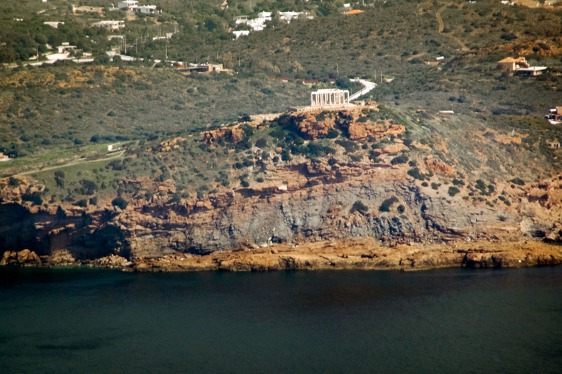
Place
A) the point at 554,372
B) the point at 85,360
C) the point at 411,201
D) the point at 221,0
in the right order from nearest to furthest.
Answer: the point at 554,372 < the point at 85,360 < the point at 411,201 < the point at 221,0

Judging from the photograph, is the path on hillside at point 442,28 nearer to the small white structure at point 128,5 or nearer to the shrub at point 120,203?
the small white structure at point 128,5

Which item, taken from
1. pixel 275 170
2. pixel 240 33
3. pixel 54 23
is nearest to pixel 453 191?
pixel 275 170

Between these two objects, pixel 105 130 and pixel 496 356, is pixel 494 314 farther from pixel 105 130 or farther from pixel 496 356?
pixel 105 130

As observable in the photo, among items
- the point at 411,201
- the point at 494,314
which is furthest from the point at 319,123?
the point at 494,314

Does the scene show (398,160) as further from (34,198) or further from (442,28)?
(442,28)

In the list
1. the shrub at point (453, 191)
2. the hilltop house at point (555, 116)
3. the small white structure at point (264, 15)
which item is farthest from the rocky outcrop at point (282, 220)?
the small white structure at point (264, 15)

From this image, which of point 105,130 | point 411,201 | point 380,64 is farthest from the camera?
point 380,64
